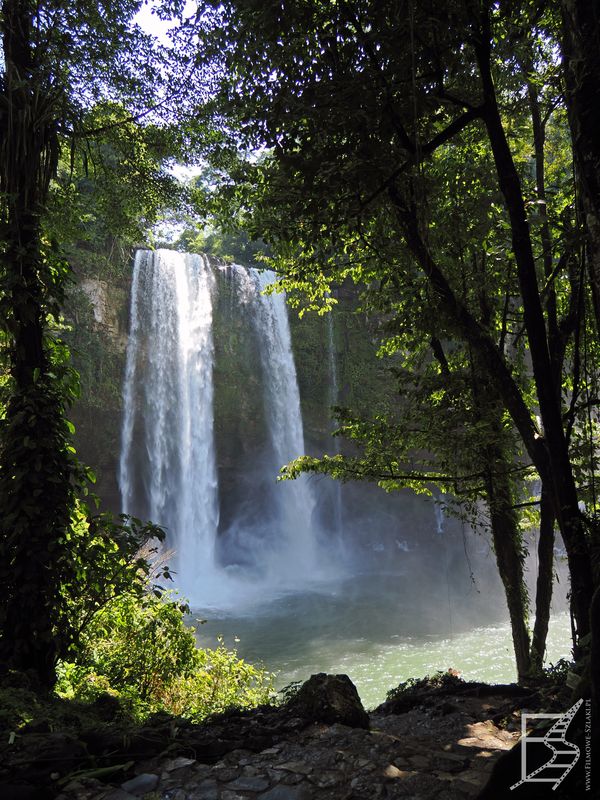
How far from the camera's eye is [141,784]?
7.88 feet

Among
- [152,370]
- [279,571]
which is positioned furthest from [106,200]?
[279,571]

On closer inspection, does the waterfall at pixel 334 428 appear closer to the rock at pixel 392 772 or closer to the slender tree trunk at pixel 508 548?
the slender tree trunk at pixel 508 548

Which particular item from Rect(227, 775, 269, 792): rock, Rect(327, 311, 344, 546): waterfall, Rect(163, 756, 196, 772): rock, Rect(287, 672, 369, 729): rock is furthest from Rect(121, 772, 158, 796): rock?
Rect(327, 311, 344, 546): waterfall

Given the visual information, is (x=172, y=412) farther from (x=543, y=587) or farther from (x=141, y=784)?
(x=141, y=784)

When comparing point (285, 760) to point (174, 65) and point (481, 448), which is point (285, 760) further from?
point (174, 65)

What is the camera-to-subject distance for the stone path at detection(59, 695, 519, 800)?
7.57ft

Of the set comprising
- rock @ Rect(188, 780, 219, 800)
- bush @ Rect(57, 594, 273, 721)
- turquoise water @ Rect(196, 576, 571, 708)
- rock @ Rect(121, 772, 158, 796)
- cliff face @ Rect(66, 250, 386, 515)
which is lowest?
turquoise water @ Rect(196, 576, 571, 708)

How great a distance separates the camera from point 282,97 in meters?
3.59

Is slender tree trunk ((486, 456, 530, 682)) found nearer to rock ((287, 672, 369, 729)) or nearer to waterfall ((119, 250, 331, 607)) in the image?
rock ((287, 672, 369, 729))

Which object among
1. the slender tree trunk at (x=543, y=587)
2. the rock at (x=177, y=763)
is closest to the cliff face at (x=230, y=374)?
the slender tree trunk at (x=543, y=587)

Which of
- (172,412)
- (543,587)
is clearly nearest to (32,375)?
(543,587)

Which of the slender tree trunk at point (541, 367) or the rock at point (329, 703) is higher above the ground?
the slender tree trunk at point (541, 367)

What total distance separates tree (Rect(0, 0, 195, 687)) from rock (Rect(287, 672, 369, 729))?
1.73 m

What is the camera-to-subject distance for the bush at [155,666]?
5.44 meters
